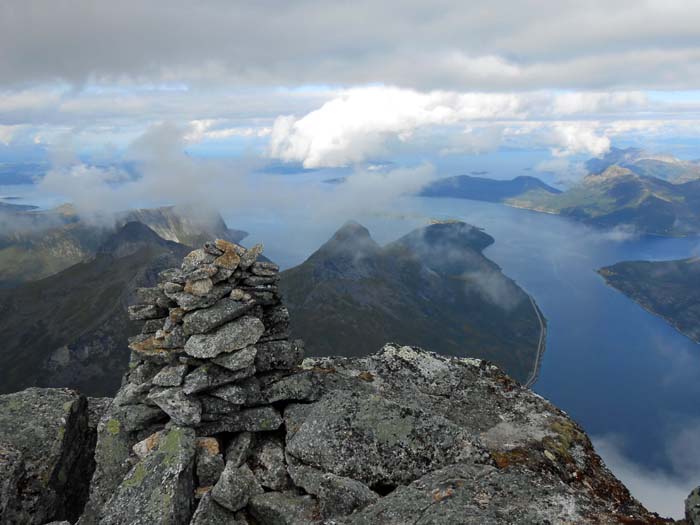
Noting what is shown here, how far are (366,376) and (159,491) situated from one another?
1200 centimetres

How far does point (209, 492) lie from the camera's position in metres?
14.2

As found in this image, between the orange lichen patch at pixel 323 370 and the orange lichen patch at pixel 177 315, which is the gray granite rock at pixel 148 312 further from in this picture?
the orange lichen patch at pixel 323 370

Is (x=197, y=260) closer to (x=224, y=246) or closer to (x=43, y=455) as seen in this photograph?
(x=224, y=246)

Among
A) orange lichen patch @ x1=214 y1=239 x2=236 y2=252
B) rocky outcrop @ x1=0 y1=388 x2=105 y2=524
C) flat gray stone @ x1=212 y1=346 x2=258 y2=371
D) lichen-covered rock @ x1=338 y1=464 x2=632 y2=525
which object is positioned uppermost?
orange lichen patch @ x1=214 y1=239 x2=236 y2=252

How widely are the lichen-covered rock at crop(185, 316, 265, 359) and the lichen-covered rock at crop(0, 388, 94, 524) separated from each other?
794 centimetres

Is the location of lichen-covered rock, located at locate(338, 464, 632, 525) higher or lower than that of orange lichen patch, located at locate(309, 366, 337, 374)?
higher

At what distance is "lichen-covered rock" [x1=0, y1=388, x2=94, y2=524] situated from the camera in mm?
17172

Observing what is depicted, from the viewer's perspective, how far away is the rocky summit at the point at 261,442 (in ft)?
45.1

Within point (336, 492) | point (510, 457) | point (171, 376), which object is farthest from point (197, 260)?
point (510, 457)

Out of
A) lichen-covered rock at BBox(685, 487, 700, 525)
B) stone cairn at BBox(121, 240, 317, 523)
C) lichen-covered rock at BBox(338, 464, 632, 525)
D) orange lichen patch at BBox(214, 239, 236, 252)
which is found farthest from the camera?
orange lichen patch at BBox(214, 239, 236, 252)

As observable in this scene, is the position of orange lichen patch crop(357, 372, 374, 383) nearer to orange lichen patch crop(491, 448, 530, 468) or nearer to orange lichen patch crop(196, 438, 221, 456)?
orange lichen patch crop(491, 448, 530, 468)

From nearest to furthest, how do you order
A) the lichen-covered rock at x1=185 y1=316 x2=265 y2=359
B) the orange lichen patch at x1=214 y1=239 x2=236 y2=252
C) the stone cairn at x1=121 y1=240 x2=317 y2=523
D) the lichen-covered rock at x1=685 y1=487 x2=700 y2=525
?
the lichen-covered rock at x1=685 y1=487 x2=700 y2=525
the stone cairn at x1=121 y1=240 x2=317 y2=523
the lichen-covered rock at x1=185 y1=316 x2=265 y2=359
the orange lichen patch at x1=214 y1=239 x2=236 y2=252

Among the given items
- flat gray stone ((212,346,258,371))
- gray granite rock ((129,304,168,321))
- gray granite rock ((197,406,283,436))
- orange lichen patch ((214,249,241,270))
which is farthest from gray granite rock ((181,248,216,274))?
gray granite rock ((197,406,283,436))

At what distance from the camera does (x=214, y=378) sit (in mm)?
18031
